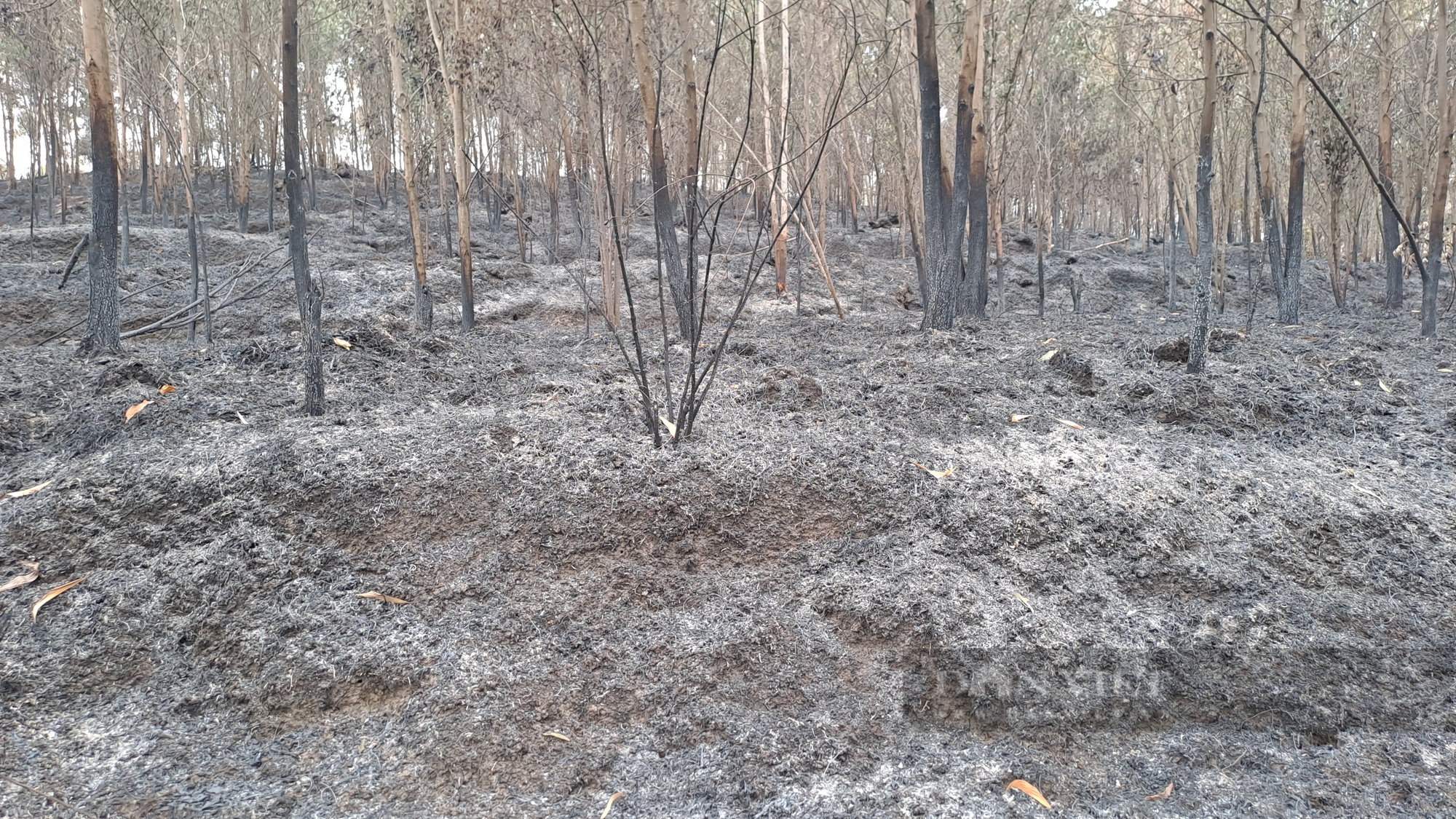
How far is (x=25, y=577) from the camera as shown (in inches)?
100

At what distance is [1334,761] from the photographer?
2.11 metres

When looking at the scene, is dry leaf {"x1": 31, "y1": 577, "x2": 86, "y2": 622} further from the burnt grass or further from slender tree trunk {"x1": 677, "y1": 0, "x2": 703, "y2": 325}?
slender tree trunk {"x1": 677, "y1": 0, "x2": 703, "y2": 325}

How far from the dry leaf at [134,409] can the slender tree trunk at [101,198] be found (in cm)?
157

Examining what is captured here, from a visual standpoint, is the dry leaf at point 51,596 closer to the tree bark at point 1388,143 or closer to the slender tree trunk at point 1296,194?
the slender tree trunk at point 1296,194

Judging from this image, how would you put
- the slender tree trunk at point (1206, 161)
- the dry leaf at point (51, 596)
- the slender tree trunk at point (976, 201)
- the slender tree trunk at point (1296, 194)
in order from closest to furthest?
the dry leaf at point (51, 596) < the slender tree trunk at point (1206, 161) < the slender tree trunk at point (976, 201) < the slender tree trunk at point (1296, 194)

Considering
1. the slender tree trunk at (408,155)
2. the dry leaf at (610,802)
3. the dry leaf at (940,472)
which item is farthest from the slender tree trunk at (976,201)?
the dry leaf at (610,802)

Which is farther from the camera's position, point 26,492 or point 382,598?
point 26,492

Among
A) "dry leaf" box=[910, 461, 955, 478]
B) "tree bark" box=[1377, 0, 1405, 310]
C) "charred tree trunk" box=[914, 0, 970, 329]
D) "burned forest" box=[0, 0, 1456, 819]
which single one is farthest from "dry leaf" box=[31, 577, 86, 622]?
"tree bark" box=[1377, 0, 1405, 310]

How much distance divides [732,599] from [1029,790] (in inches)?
41.4

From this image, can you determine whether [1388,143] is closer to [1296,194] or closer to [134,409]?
[1296,194]

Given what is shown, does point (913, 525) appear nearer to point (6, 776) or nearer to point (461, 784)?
point (461, 784)

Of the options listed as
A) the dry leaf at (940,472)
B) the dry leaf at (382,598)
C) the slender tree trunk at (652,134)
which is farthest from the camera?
the slender tree trunk at (652,134)

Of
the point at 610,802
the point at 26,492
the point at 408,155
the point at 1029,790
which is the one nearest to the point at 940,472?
the point at 1029,790

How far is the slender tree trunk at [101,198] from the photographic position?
4.54 metres
